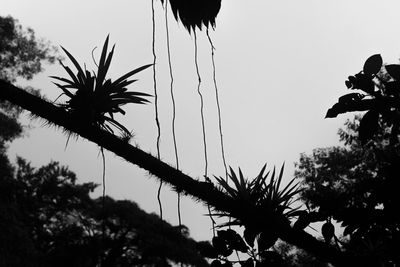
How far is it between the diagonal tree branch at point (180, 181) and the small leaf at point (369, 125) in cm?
57

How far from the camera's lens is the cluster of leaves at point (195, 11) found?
3.03m

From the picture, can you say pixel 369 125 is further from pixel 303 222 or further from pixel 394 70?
pixel 303 222

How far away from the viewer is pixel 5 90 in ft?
5.67

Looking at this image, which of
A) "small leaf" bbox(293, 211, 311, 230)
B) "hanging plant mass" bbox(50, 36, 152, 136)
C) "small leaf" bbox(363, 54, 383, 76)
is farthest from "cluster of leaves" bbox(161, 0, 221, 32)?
"small leaf" bbox(293, 211, 311, 230)

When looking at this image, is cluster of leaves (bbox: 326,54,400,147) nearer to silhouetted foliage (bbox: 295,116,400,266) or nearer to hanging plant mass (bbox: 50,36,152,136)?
silhouetted foliage (bbox: 295,116,400,266)

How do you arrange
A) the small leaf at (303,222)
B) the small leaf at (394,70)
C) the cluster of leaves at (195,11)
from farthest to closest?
the cluster of leaves at (195,11)
the small leaf at (303,222)
the small leaf at (394,70)

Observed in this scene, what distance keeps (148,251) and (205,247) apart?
62.7ft

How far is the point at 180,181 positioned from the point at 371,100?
0.99 meters

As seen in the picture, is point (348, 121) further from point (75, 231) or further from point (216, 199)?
point (75, 231)

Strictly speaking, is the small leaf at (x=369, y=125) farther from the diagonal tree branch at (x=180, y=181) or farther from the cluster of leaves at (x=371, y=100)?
the diagonal tree branch at (x=180, y=181)

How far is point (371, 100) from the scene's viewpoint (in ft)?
6.10

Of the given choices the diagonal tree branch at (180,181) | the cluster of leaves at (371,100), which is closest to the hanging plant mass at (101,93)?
the diagonal tree branch at (180,181)

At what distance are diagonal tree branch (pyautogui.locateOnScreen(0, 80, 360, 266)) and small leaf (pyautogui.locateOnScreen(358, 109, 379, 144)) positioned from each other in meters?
0.57

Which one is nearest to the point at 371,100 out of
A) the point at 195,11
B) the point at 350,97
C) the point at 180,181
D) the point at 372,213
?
the point at 350,97
